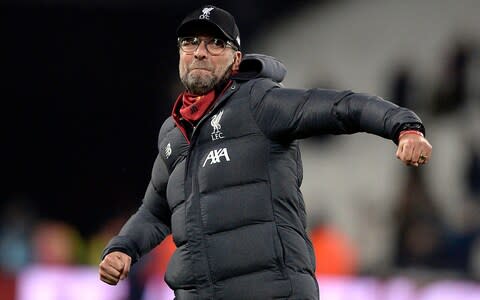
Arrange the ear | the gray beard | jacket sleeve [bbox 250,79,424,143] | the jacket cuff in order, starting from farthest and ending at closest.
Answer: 1. the jacket cuff
2. the ear
3. the gray beard
4. jacket sleeve [bbox 250,79,424,143]

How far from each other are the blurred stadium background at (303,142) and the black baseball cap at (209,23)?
207 inches

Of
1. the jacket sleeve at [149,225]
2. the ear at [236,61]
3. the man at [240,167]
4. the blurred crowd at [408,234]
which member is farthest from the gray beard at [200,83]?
the blurred crowd at [408,234]

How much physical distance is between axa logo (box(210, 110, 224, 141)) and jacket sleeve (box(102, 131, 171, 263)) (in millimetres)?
482

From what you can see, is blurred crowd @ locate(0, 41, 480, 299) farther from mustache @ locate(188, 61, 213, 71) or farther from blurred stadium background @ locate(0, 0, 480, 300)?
mustache @ locate(188, 61, 213, 71)

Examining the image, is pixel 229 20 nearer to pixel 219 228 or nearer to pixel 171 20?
pixel 219 228

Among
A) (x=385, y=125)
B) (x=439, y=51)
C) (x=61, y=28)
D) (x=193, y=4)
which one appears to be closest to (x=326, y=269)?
(x=439, y=51)

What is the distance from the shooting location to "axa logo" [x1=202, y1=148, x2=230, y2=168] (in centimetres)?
539

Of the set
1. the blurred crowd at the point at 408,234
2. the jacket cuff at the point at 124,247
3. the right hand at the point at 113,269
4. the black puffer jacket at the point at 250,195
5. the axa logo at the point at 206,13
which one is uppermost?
the axa logo at the point at 206,13

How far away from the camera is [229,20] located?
564 centimetres

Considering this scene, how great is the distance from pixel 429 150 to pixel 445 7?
10556 millimetres

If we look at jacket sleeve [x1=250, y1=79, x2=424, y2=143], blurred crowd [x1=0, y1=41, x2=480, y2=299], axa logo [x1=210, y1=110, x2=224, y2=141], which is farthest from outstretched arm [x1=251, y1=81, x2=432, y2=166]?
blurred crowd [x1=0, y1=41, x2=480, y2=299]

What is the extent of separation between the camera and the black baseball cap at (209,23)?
5.56 metres

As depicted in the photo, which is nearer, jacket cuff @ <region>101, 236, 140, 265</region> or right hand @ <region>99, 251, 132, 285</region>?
right hand @ <region>99, 251, 132, 285</region>

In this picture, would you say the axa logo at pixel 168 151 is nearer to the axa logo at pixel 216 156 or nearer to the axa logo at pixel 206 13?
the axa logo at pixel 216 156
